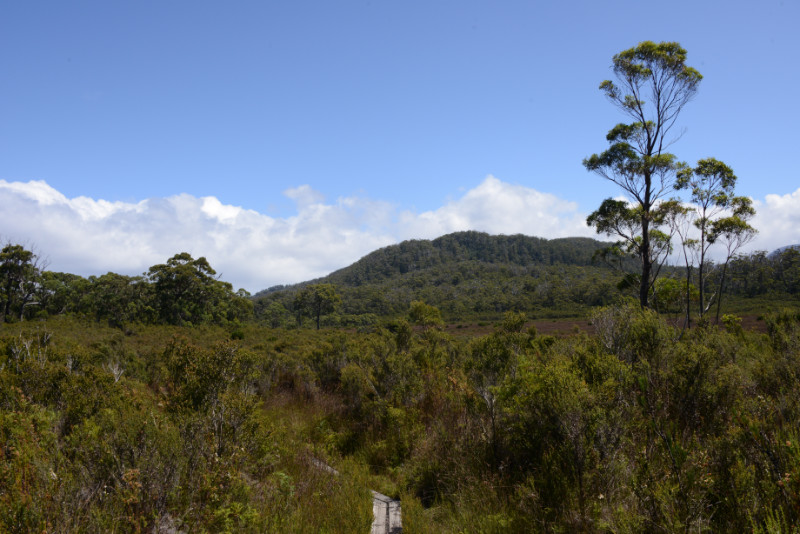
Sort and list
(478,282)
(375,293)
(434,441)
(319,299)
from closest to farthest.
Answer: (434,441)
(319,299)
(375,293)
(478,282)

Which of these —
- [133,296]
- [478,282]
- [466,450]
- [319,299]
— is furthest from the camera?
[478,282]

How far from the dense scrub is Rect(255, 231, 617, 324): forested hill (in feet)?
158

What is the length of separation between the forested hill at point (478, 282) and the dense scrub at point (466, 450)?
158 feet

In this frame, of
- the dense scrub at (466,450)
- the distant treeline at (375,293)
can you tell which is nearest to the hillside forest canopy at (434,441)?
the dense scrub at (466,450)

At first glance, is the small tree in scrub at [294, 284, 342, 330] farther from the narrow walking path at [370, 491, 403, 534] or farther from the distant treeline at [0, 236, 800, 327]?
the narrow walking path at [370, 491, 403, 534]

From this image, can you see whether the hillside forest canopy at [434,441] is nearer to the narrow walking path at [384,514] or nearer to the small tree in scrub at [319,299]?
the narrow walking path at [384,514]

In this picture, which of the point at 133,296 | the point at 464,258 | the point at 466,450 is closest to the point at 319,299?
the point at 133,296

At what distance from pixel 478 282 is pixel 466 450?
403 feet

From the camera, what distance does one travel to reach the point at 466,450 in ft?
20.6

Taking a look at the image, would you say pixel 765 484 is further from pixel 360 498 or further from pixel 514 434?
pixel 360 498

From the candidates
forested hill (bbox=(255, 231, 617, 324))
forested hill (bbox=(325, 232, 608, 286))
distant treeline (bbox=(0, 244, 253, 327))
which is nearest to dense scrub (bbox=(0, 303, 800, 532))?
distant treeline (bbox=(0, 244, 253, 327))

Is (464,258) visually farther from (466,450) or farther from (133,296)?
(466,450)

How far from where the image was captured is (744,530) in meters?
3.03

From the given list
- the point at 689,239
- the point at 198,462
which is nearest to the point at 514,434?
the point at 198,462
